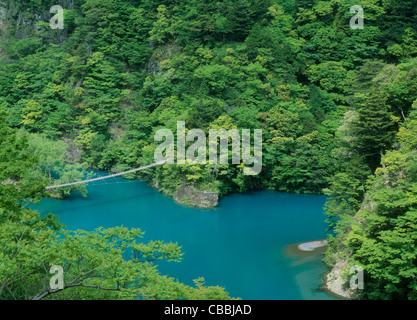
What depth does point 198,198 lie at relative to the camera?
1766 centimetres

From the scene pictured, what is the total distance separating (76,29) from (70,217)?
16.0 meters

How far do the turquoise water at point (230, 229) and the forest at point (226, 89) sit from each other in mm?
930

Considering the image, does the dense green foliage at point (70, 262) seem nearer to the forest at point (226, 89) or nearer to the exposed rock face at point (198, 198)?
the forest at point (226, 89)

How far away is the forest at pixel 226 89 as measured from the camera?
12539 millimetres

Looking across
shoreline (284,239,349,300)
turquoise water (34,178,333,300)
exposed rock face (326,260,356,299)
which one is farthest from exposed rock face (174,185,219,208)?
exposed rock face (326,260,356,299)

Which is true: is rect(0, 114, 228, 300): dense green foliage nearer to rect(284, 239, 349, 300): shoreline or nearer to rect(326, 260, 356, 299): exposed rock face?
rect(326, 260, 356, 299): exposed rock face

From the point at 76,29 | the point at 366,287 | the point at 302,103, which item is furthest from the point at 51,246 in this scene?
the point at 76,29

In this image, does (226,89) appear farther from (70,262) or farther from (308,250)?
(70,262)

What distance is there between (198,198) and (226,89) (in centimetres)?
622

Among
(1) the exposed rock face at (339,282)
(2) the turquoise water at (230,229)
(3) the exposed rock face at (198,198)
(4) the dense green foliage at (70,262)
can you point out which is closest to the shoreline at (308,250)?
(2) the turquoise water at (230,229)

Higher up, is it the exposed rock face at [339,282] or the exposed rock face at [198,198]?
the exposed rock face at [198,198]

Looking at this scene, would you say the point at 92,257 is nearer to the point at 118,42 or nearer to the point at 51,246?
the point at 51,246

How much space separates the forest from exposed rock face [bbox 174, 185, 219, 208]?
0.39m

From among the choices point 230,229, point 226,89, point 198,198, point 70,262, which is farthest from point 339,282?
point 226,89
